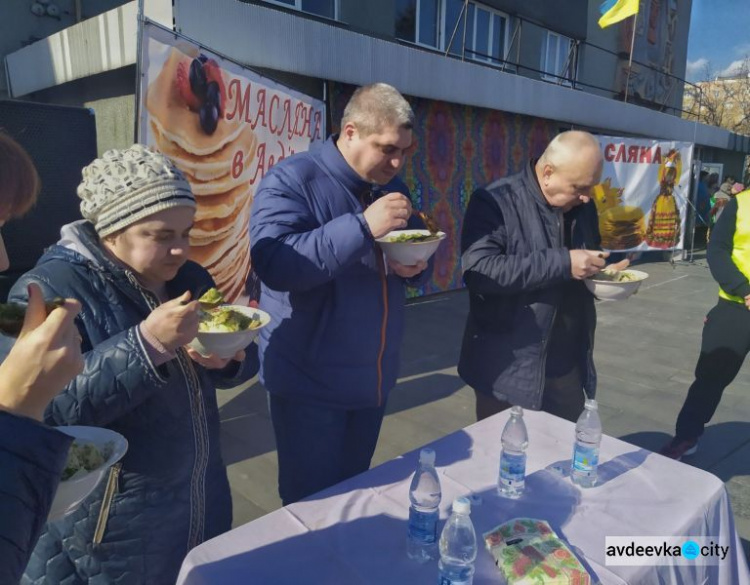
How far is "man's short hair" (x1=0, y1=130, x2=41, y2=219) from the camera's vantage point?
993mm

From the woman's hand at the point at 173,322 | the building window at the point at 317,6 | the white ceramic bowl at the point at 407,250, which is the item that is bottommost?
the woman's hand at the point at 173,322

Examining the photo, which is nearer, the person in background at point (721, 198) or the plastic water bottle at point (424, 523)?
the plastic water bottle at point (424, 523)

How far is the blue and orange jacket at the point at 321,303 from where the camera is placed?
6.39 ft

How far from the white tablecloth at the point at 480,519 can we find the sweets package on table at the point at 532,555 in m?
0.04

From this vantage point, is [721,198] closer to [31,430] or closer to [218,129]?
[218,129]

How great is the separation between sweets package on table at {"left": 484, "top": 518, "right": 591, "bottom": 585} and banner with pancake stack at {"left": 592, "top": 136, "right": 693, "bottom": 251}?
31.4ft

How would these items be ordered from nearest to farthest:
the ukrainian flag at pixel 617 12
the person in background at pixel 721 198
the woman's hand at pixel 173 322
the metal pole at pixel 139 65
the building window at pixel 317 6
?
the woman's hand at pixel 173 322 → the metal pole at pixel 139 65 → the building window at pixel 317 6 → the ukrainian flag at pixel 617 12 → the person in background at pixel 721 198

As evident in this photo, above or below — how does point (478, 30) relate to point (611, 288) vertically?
above

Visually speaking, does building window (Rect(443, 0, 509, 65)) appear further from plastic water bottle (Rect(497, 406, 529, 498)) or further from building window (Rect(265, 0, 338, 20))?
plastic water bottle (Rect(497, 406, 529, 498))

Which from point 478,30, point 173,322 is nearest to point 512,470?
point 173,322

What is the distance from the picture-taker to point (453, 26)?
380 inches

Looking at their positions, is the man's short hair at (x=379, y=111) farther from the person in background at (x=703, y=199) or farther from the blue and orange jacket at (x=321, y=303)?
the person in background at (x=703, y=199)

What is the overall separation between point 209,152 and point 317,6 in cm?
449
